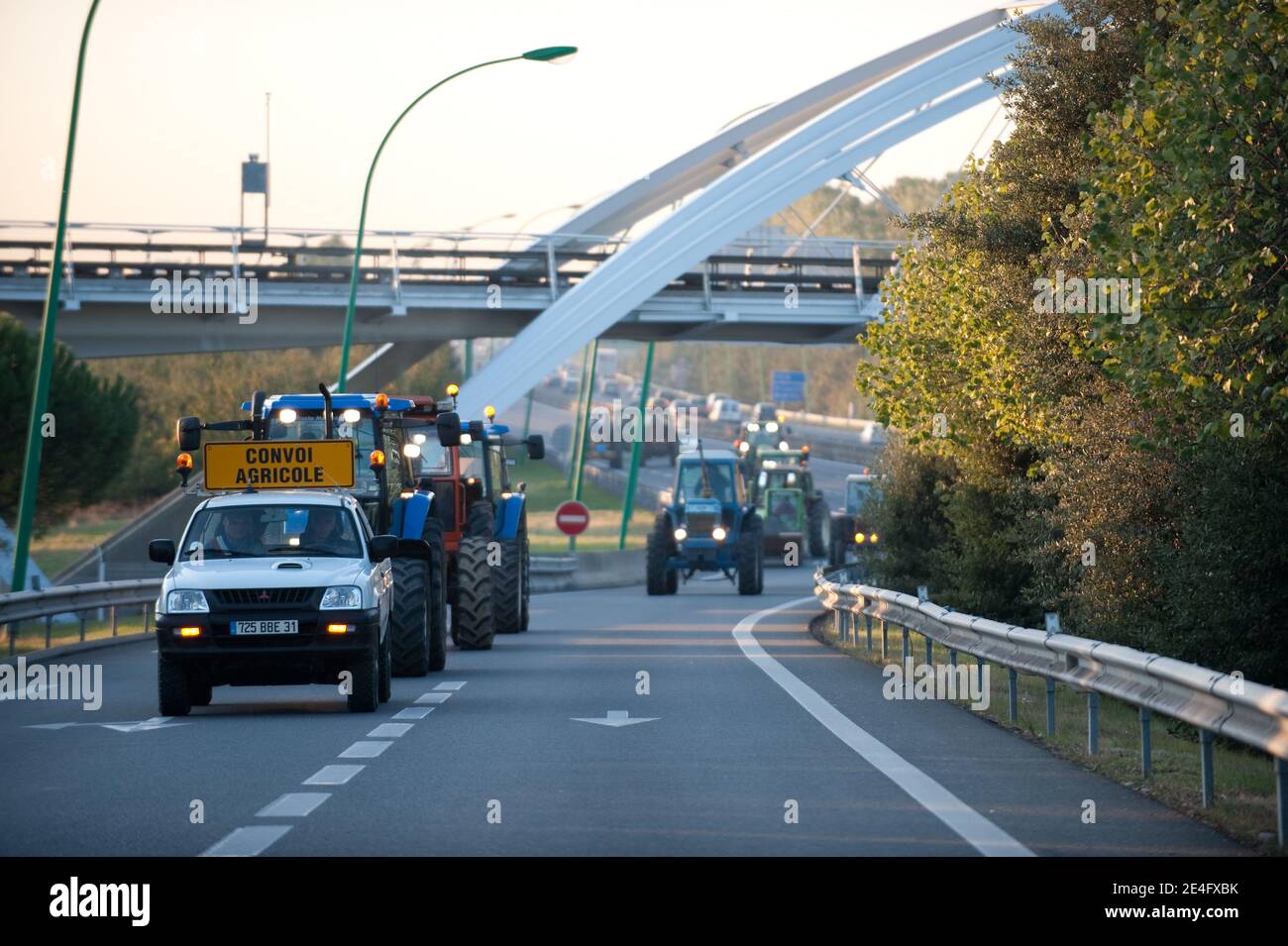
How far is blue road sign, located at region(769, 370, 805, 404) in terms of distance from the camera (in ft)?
475

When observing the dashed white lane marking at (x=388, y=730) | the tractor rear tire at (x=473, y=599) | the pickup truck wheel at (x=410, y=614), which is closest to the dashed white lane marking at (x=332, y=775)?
the dashed white lane marking at (x=388, y=730)

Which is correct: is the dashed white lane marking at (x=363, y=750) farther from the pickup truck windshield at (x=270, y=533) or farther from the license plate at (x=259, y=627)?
the pickup truck windshield at (x=270, y=533)

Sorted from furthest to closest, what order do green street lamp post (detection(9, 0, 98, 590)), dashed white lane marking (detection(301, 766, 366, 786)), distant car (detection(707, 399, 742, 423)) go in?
distant car (detection(707, 399, 742, 423)), green street lamp post (detection(9, 0, 98, 590)), dashed white lane marking (detection(301, 766, 366, 786))

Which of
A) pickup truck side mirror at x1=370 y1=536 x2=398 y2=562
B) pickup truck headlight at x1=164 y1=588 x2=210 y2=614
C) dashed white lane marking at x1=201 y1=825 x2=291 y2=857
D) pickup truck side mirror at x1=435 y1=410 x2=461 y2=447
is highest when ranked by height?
pickup truck side mirror at x1=435 y1=410 x2=461 y2=447

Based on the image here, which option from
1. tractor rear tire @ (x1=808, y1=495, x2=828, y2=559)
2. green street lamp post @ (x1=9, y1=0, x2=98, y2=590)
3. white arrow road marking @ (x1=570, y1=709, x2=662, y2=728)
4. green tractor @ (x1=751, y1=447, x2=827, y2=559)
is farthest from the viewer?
tractor rear tire @ (x1=808, y1=495, x2=828, y2=559)

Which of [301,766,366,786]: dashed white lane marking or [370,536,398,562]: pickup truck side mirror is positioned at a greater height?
[370,536,398,562]: pickup truck side mirror

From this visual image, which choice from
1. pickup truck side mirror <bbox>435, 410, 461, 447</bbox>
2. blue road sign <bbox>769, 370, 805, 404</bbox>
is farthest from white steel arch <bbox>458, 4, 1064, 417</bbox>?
blue road sign <bbox>769, 370, 805, 404</bbox>

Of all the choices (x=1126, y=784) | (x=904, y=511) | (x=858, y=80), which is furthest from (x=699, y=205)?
(x=1126, y=784)

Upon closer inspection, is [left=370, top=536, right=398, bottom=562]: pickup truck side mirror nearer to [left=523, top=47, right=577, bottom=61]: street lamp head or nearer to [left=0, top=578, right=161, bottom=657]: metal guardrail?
[left=0, top=578, right=161, bottom=657]: metal guardrail

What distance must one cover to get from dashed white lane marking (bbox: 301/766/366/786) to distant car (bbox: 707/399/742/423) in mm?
133153

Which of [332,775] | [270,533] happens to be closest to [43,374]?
[270,533]

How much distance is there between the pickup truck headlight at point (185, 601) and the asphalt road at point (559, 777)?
85 centimetres

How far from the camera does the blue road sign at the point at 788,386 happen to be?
145 metres
